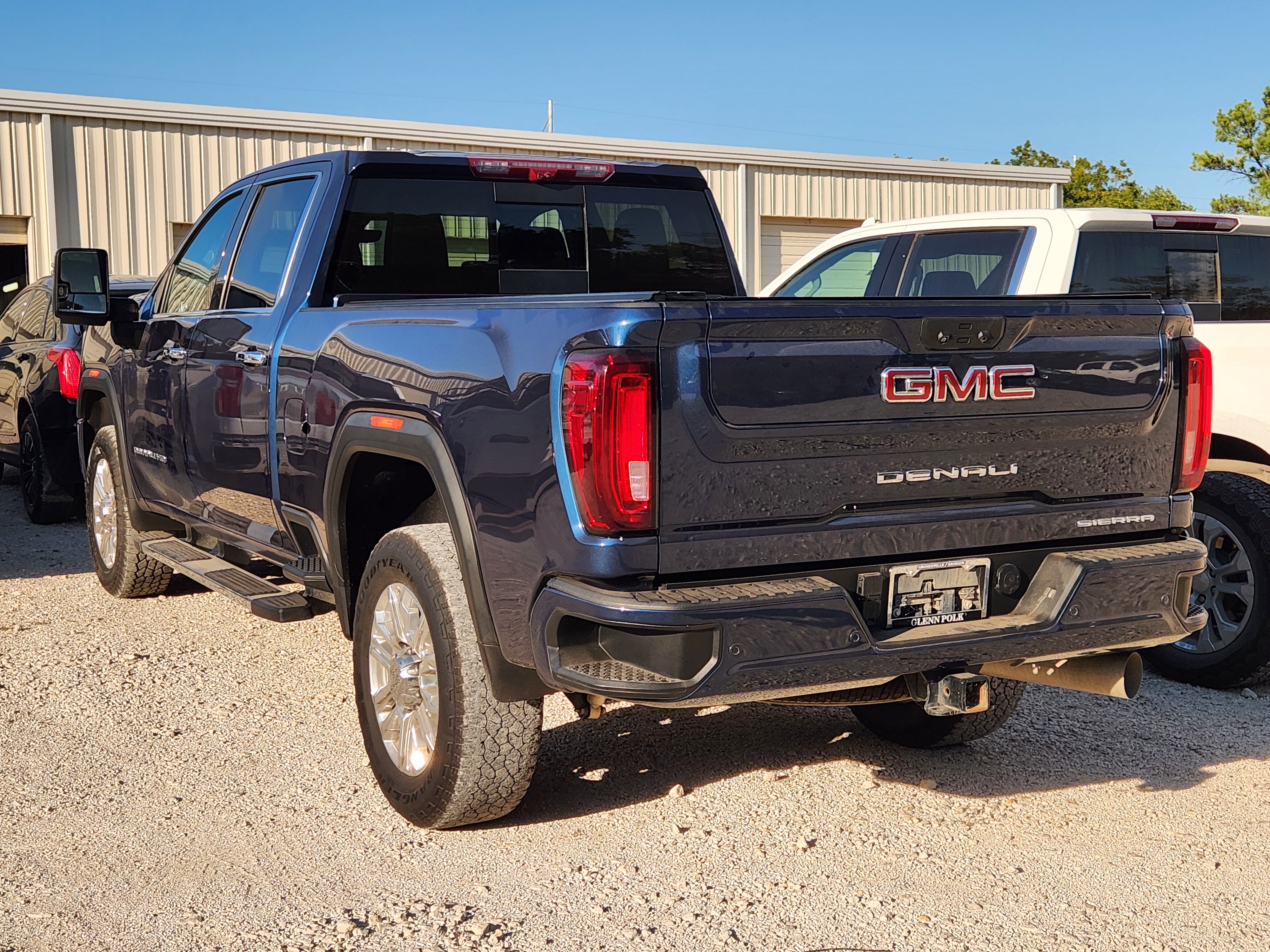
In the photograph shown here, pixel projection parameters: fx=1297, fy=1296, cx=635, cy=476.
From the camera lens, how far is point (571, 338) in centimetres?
304

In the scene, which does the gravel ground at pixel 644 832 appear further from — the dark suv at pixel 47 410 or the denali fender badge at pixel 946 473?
the dark suv at pixel 47 410

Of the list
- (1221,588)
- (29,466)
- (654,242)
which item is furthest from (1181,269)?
(29,466)

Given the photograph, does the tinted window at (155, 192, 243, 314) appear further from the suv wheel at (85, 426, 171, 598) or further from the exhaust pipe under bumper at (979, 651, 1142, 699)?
the exhaust pipe under bumper at (979, 651, 1142, 699)

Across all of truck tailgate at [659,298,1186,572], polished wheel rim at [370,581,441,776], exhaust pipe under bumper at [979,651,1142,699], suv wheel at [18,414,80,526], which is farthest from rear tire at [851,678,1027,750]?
suv wheel at [18,414,80,526]

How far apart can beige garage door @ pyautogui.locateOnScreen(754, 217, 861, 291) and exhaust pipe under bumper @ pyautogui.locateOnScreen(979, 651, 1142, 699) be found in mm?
16775

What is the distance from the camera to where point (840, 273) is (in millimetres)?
6809

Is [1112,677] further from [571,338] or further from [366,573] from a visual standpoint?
[366,573]

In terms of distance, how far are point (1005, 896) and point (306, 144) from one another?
625 inches

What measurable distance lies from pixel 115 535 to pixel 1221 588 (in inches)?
215

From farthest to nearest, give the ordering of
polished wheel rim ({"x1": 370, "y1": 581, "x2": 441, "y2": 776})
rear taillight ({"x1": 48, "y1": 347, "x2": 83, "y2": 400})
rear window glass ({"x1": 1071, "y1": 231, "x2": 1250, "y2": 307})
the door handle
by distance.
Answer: rear taillight ({"x1": 48, "y1": 347, "x2": 83, "y2": 400}) → rear window glass ({"x1": 1071, "y1": 231, "x2": 1250, "y2": 307}) → the door handle → polished wheel rim ({"x1": 370, "y1": 581, "x2": 441, "y2": 776})

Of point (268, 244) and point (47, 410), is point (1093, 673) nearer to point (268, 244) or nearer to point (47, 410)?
point (268, 244)

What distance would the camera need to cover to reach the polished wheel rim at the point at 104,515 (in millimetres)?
6871

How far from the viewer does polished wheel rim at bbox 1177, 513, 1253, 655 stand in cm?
545

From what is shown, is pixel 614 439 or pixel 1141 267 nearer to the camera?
pixel 614 439
